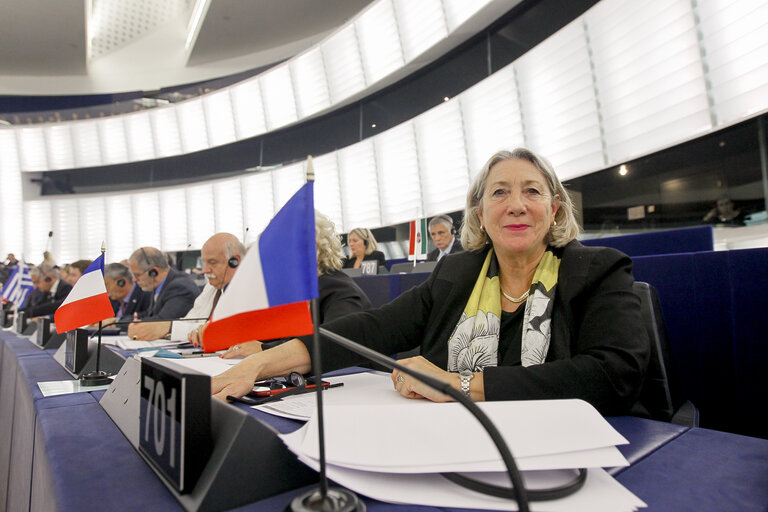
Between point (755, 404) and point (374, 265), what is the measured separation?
3836 mm

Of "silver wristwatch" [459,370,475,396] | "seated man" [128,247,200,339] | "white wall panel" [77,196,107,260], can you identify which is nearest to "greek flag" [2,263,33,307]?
Result: "seated man" [128,247,200,339]

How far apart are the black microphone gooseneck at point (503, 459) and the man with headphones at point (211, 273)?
201 cm

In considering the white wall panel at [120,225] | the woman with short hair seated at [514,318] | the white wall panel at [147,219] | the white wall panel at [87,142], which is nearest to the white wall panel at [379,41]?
the woman with short hair seated at [514,318]

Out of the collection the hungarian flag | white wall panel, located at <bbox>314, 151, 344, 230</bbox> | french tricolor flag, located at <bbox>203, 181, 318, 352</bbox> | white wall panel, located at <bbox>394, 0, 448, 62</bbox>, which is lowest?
french tricolor flag, located at <bbox>203, 181, 318, 352</bbox>

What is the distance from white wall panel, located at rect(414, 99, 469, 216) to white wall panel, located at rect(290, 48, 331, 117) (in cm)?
223

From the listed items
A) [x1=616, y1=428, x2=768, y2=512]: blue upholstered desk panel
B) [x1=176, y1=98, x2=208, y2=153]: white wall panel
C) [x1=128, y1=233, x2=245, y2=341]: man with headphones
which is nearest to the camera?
[x1=616, y1=428, x2=768, y2=512]: blue upholstered desk panel

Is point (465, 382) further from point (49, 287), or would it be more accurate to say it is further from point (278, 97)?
point (278, 97)

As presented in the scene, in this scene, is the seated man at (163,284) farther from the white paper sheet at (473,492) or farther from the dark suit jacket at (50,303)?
the white paper sheet at (473,492)

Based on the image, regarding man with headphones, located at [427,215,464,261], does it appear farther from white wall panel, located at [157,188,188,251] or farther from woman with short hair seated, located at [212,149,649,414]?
white wall panel, located at [157,188,188,251]

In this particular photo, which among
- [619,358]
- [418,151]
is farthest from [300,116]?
[619,358]

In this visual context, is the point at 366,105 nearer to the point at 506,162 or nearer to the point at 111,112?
the point at 506,162

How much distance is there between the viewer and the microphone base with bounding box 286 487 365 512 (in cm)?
46

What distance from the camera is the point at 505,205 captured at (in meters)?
1.33

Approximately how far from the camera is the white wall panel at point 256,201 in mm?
8719
